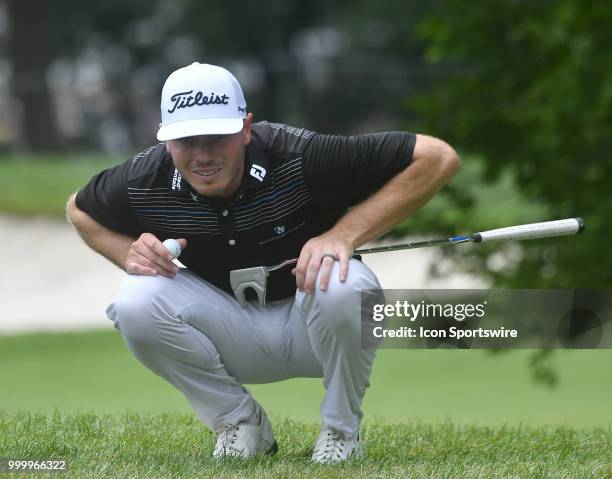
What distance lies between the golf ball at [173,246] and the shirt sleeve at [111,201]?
0.83ft

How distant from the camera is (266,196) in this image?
198 inches

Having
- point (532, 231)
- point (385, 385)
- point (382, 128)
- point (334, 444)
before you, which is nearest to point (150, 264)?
point (334, 444)

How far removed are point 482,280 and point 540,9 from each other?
85.7 inches

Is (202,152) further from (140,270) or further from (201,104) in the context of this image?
(140,270)

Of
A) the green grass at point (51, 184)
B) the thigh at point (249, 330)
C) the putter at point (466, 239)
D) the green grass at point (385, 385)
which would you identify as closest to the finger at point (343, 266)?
the putter at point (466, 239)

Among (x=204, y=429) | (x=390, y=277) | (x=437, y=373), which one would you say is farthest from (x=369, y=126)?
(x=204, y=429)

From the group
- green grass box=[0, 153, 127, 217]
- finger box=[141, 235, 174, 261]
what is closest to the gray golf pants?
finger box=[141, 235, 174, 261]

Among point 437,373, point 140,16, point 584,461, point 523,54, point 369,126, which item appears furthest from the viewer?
point 140,16

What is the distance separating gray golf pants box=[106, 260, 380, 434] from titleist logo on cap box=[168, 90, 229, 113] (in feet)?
2.05

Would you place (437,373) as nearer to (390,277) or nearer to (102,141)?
(390,277)

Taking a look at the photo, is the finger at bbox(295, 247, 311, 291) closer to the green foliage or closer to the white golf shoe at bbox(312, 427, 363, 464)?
the white golf shoe at bbox(312, 427, 363, 464)

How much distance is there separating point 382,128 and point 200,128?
21942 millimetres

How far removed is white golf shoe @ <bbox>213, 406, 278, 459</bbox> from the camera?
16.6 ft

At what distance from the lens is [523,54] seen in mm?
10539
